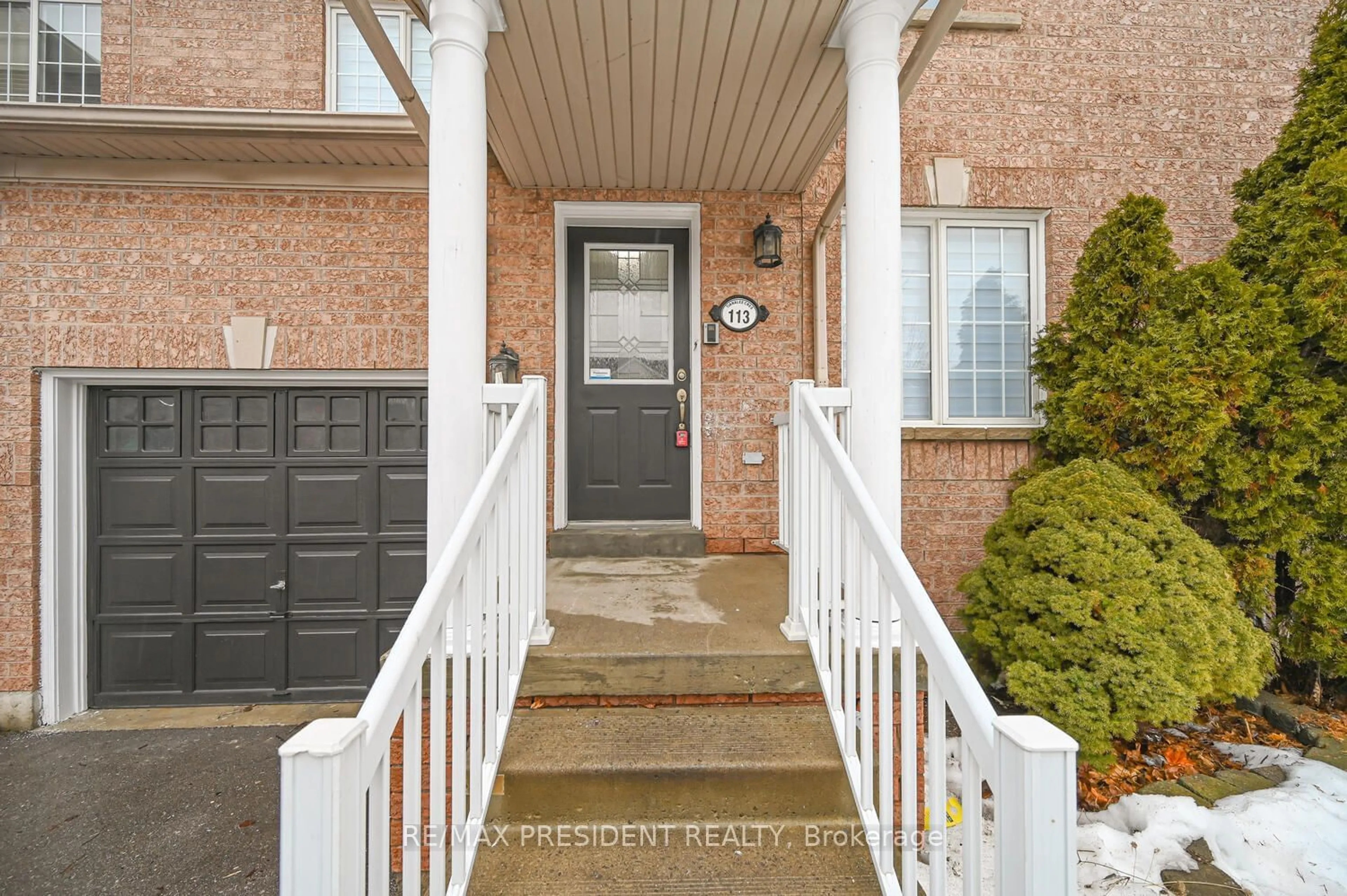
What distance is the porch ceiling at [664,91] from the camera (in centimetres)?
201

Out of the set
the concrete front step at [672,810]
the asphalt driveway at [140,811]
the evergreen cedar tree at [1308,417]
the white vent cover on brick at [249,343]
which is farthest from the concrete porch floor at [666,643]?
the evergreen cedar tree at [1308,417]

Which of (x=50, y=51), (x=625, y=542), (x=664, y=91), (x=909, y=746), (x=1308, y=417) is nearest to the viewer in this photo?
(x=909, y=746)

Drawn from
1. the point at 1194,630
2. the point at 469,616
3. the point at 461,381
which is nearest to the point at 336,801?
the point at 469,616

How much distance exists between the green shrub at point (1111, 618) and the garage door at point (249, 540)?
130 inches

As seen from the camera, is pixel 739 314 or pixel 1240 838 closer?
pixel 1240 838

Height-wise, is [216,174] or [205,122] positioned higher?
[205,122]

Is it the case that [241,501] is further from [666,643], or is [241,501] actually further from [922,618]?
[922,618]

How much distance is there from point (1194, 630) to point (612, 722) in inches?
89.9

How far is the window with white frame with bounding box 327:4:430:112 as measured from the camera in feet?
11.3

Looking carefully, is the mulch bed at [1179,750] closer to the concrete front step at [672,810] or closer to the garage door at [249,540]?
the concrete front step at [672,810]

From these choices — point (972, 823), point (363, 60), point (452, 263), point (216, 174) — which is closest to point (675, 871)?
point (972, 823)

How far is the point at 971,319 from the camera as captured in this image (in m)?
3.65

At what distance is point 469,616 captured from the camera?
66.0 inches

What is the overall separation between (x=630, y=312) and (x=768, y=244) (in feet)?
3.04
